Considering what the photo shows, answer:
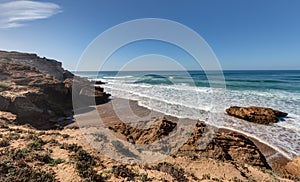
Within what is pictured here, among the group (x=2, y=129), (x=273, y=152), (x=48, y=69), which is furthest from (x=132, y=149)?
(x=48, y=69)

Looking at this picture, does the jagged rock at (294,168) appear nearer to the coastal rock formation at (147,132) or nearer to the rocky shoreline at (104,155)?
the rocky shoreline at (104,155)

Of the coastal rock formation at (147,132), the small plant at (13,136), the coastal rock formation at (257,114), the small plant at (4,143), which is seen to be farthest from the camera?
the coastal rock formation at (257,114)

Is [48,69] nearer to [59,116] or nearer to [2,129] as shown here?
[59,116]

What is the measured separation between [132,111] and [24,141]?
1059cm

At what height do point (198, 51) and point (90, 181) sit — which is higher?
point (198, 51)

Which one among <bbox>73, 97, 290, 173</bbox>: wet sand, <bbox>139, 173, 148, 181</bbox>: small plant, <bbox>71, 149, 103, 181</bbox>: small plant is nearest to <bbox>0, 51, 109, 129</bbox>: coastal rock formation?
<bbox>73, 97, 290, 173</bbox>: wet sand

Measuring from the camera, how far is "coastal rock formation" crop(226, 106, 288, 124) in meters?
14.0

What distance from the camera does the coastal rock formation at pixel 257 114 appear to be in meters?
14.0

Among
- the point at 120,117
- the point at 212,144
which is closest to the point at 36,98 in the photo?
the point at 120,117

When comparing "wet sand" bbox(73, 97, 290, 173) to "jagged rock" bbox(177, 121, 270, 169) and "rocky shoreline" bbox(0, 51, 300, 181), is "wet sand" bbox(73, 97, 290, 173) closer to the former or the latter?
"rocky shoreline" bbox(0, 51, 300, 181)

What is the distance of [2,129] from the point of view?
808 cm

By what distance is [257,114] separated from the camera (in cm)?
1459

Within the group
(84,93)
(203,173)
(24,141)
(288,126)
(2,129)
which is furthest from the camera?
(84,93)

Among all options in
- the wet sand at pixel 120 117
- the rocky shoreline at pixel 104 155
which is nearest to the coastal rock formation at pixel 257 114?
the rocky shoreline at pixel 104 155
